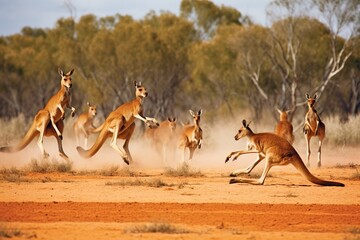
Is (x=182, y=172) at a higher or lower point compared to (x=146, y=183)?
higher

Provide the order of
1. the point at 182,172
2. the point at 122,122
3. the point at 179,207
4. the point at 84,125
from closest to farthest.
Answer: the point at 179,207 < the point at 182,172 < the point at 122,122 < the point at 84,125

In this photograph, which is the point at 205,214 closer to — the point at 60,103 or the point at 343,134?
the point at 60,103

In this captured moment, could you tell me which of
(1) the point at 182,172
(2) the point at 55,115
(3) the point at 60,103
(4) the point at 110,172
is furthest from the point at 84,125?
(1) the point at 182,172

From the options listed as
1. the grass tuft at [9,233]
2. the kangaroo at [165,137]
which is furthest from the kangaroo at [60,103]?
the grass tuft at [9,233]

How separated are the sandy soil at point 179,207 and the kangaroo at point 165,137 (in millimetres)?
4595

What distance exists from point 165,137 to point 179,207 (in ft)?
38.9

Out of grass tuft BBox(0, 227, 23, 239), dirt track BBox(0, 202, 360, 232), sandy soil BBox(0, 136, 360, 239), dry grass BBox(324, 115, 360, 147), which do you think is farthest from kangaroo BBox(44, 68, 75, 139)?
dry grass BBox(324, 115, 360, 147)

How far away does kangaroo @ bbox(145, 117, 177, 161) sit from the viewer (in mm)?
26661

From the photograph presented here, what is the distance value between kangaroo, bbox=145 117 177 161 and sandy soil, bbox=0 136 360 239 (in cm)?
459

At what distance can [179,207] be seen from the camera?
15.0 metres

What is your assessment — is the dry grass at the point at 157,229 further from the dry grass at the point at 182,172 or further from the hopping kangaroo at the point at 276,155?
the dry grass at the point at 182,172

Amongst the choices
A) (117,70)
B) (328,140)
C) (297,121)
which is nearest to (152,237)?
(328,140)

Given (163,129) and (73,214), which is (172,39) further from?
(73,214)

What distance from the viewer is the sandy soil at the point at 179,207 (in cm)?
1226
